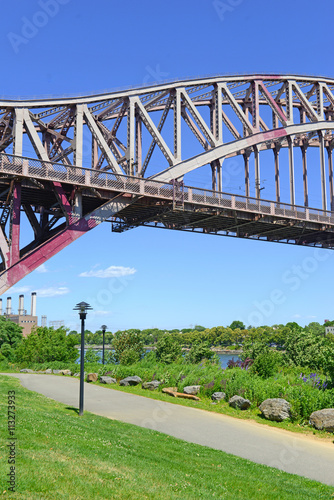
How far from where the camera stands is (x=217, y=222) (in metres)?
40.6

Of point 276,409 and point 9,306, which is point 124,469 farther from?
point 9,306

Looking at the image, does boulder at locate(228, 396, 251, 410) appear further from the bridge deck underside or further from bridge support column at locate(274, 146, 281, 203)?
bridge support column at locate(274, 146, 281, 203)

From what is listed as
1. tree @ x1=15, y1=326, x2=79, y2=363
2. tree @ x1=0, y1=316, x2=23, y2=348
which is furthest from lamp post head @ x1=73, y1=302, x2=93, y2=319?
tree @ x1=0, y1=316, x2=23, y2=348

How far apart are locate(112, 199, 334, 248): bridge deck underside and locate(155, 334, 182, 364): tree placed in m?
8.82

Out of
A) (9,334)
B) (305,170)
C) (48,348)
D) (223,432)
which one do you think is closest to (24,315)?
(9,334)

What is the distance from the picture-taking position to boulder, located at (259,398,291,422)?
53.9ft

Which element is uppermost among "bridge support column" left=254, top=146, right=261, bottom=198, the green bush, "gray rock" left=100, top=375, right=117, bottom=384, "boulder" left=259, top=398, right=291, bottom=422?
"bridge support column" left=254, top=146, right=261, bottom=198

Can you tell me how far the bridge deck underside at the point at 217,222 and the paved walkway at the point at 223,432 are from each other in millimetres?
16937

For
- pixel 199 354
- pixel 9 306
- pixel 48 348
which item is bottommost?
pixel 199 354

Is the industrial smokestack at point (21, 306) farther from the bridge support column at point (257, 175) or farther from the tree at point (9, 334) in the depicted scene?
the bridge support column at point (257, 175)

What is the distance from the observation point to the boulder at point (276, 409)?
1644 centimetres

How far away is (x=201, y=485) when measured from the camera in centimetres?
905

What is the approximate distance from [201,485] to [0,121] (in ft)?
93.9

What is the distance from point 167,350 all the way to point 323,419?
17519 millimetres
